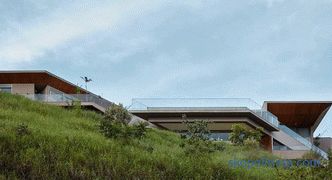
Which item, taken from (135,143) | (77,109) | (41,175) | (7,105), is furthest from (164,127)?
(41,175)

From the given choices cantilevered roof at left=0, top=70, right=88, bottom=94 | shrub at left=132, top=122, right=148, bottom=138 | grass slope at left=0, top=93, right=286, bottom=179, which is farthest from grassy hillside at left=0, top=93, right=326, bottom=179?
cantilevered roof at left=0, top=70, right=88, bottom=94

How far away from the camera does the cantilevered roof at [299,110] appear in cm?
4891

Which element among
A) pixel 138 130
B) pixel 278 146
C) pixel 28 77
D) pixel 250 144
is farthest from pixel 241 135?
pixel 28 77

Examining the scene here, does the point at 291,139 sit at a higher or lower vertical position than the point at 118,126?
higher

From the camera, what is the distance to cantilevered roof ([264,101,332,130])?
48.9 meters

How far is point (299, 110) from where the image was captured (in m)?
50.3

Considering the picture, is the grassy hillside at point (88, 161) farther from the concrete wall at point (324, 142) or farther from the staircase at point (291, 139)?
the concrete wall at point (324, 142)

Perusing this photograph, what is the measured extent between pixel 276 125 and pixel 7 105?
87.2 ft

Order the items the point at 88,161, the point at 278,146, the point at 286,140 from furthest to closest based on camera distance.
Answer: the point at 286,140, the point at 278,146, the point at 88,161

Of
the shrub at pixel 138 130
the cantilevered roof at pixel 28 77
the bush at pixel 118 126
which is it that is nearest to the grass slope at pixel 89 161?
the bush at pixel 118 126

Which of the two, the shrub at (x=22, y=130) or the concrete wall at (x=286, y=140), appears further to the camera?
the concrete wall at (x=286, y=140)

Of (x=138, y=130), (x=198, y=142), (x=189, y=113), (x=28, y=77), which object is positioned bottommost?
(x=198, y=142)

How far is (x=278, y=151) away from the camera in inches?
1636

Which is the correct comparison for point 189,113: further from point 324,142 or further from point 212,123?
→ point 324,142
